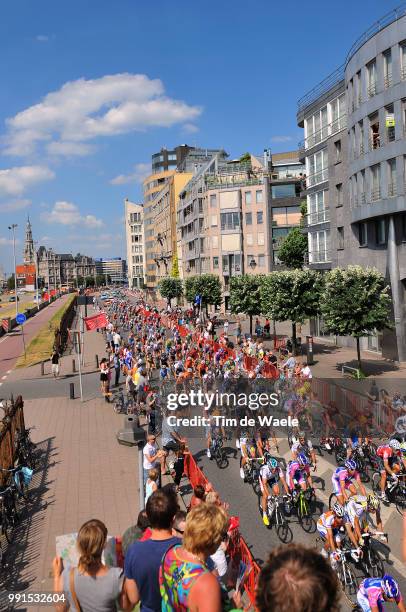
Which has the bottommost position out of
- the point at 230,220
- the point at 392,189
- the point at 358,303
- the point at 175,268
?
the point at 358,303

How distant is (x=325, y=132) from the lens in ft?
121

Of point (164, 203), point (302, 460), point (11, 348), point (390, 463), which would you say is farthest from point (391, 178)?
point (164, 203)

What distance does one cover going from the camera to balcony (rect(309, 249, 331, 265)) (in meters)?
37.6

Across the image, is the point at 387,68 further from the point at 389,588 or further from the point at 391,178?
the point at 389,588

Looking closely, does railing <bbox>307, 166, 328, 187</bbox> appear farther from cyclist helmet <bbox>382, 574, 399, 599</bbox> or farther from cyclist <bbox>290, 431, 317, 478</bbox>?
cyclist helmet <bbox>382, 574, 399, 599</bbox>

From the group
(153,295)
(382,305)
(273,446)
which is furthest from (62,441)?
(153,295)

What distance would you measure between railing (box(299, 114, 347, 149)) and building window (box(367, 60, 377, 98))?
16.2ft

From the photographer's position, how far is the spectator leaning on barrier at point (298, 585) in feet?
8.64

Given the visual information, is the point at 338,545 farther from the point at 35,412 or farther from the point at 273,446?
the point at 35,412

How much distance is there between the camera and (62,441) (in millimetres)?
17328

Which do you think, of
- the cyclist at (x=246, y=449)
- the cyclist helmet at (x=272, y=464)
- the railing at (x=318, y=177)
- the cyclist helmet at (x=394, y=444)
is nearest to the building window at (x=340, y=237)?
the railing at (x=318, y=177)

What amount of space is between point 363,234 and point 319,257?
620 centimetres

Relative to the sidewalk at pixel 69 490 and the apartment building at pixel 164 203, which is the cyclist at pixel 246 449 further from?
the apartment building at pixel 164 203

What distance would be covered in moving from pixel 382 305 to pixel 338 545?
58.9 feet
